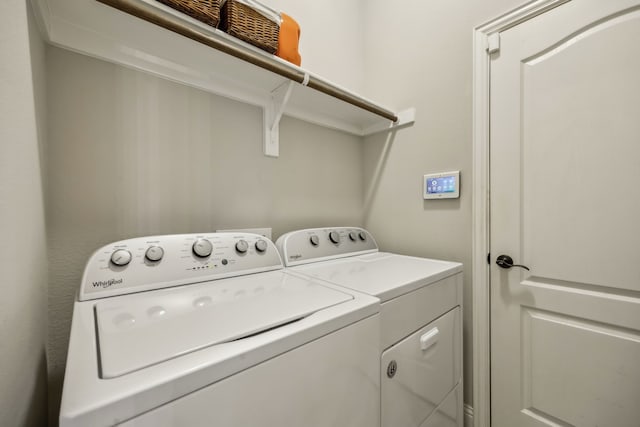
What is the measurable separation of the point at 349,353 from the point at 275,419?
0.68 ft

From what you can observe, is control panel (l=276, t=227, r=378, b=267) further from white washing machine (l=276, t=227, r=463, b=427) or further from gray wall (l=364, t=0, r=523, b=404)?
gray wall (l=364, t=0, r=523, b=404)

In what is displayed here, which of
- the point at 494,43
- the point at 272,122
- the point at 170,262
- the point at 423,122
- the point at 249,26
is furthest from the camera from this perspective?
the point at 423,122

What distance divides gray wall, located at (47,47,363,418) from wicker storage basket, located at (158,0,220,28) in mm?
327

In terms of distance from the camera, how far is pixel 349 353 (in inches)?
23.9

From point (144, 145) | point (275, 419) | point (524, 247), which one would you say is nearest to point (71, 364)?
point (275, 419)

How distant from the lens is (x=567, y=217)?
1019 mm

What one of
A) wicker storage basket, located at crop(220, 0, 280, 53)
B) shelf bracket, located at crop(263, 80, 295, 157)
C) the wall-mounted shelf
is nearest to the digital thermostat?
the wall-mounted shelf

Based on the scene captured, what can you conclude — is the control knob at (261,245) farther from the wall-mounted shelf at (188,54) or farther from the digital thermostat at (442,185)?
the digital thermostat at (442,185)

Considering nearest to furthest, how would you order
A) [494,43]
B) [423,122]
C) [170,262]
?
1. [170,262]
2. [494,43]
3. [423,122]

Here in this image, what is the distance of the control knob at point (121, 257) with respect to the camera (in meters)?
0.74

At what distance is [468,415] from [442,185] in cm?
112

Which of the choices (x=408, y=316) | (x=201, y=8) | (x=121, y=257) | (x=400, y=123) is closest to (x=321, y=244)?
(x=408, y=316)

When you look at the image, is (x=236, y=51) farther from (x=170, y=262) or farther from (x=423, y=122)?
(x=423, y=122)

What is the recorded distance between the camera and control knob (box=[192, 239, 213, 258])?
0.88 m
